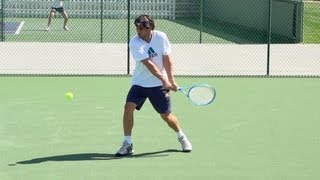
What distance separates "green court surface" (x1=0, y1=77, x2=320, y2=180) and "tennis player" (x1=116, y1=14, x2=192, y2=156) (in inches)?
12.8

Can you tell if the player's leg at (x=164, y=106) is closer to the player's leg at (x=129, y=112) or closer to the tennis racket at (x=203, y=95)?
the player's leg at (x=129, y=112)

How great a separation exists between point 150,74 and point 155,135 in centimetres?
139

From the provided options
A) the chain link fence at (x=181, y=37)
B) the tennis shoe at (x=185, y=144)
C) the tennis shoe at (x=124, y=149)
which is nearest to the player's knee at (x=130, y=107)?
the tennis shoe at (x=124, y=149)

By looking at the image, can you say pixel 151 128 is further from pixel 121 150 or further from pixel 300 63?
pixel 300 63

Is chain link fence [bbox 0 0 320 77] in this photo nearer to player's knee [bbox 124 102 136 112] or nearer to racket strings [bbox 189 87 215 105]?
racket strings [bbox 189 87 215 105]

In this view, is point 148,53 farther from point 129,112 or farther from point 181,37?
point 181,37

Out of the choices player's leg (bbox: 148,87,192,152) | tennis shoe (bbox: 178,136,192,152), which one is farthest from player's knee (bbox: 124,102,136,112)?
tennis shoe (bbox: 178,136,192,152)

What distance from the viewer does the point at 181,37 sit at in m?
24.9

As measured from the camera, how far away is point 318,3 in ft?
117

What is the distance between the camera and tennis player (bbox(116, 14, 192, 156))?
8.66 meters

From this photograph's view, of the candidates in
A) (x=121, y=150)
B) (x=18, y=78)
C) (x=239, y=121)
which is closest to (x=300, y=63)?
(x=18, y=78)

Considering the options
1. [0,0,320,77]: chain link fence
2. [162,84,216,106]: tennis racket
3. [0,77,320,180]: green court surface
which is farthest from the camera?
[0,0,320,77]: chain link fence

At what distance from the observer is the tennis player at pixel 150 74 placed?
8664mm

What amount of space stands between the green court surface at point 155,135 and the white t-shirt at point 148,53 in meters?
→ 0.81
